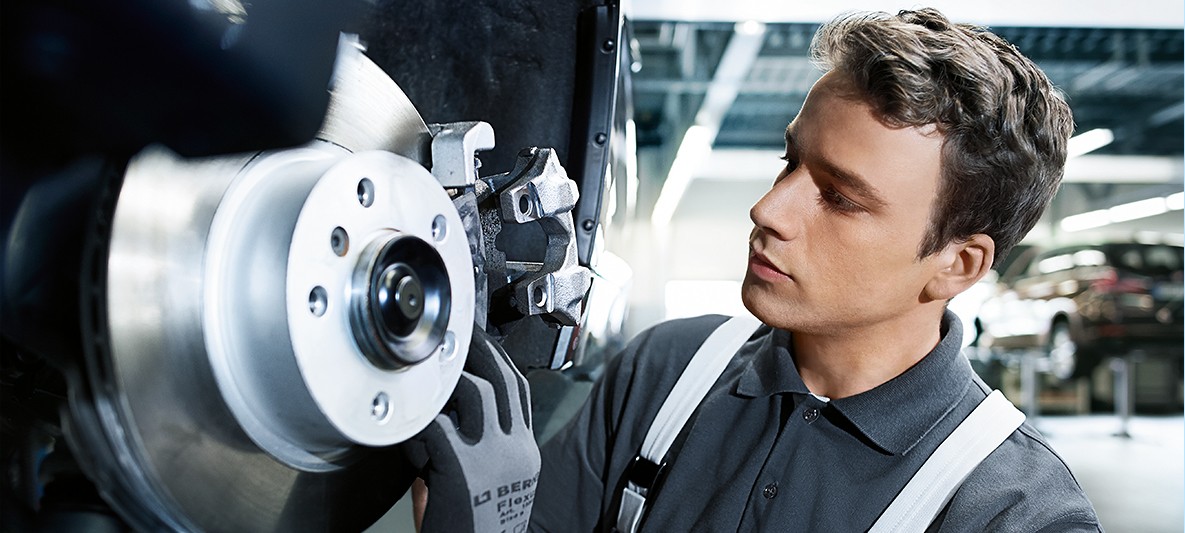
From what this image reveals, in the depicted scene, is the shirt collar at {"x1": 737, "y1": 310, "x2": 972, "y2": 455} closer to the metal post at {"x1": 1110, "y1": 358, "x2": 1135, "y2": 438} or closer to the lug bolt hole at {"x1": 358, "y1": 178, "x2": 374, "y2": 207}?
the lug bolt hole at {"x1": 358, "y1": 178, "x2": 374, "y2": 207}

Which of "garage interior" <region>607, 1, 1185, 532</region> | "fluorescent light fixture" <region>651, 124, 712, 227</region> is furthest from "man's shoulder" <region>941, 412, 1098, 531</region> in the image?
"fluorescent light fixture" <region>651, 124, 712, 227</region>

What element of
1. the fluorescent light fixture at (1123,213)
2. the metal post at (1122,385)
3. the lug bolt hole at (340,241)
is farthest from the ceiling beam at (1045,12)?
the fluorescent light fixture at (1123,213)

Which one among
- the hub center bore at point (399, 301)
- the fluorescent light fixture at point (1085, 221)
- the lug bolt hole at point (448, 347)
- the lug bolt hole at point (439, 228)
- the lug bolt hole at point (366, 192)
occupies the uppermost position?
the lug bolt hole at point (366, 192)

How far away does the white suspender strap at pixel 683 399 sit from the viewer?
0.93 m

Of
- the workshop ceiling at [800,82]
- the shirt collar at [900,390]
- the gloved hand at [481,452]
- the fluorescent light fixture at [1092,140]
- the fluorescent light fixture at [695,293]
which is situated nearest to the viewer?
the gloved hand at [481,452]

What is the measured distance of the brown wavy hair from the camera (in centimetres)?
83

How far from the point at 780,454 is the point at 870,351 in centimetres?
14

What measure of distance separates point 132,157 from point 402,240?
0.39ft

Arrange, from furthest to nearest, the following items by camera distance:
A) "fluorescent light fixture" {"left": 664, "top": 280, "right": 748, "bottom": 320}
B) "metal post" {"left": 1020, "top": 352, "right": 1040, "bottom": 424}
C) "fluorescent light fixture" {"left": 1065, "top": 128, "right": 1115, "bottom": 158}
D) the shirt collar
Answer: "fluorescent light fixture" {"left": 1065, "top": 128, "right": 1115, "bottom": 158}, "fluorescent light fixture" {"left": 664, "top": 280, "right": 748, "bottom": 320}, "metal post" {"left": 1020, "top": 352, "right": 1040, "bottom": 424}, the shirt collar

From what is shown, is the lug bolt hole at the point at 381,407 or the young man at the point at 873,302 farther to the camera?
the young man at the point at 873,302

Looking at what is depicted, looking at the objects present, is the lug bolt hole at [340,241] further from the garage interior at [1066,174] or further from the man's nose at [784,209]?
the garage interior at [1066,174]

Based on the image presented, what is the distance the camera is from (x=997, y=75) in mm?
865

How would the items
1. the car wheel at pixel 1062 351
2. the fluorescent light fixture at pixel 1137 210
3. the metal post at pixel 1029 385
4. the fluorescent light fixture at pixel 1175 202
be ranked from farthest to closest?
the fluorescent light fixture at pixel 1137 210, the fluorescent light fixture at pixel 1175 202, the car wheel at pixel 1062 351, the metal post at pixel 1029 385

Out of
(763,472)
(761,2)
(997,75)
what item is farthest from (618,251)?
(761,2)
